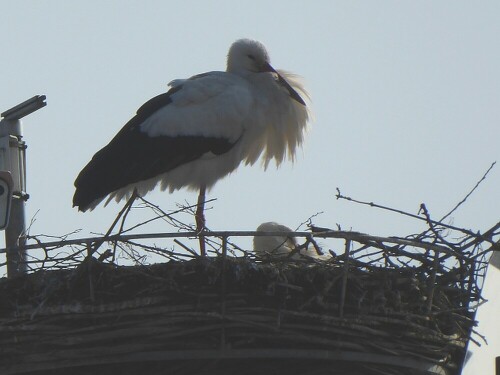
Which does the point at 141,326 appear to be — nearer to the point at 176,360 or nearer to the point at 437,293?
the point at 176,360

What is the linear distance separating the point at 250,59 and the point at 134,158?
1.15m

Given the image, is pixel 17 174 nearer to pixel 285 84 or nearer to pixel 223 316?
pixel 223 316

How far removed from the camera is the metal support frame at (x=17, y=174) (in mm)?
4969

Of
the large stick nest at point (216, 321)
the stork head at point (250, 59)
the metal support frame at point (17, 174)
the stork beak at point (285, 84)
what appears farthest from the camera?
the stork head at point (250, 59)

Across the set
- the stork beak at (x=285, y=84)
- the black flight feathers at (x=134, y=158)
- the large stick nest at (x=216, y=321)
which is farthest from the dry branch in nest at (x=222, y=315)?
the stork beak at (x=285, y=84)

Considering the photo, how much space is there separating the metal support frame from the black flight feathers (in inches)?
44.3

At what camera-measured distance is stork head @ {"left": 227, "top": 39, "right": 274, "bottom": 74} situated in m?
7.29

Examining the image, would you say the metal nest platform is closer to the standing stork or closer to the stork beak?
the standing stork

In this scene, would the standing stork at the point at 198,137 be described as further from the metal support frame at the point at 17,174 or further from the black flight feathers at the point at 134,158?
the metal support frame at the point at 17,174

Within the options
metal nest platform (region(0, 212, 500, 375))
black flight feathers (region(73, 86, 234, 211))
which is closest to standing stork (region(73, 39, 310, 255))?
black flight feathers (region(73, 86, 234, 211))

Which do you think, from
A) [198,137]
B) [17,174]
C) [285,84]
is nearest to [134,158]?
[198,137]

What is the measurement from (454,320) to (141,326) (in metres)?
1.30

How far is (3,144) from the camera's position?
17.0 feet

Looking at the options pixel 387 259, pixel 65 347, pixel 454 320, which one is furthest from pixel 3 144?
pixel 454 320
